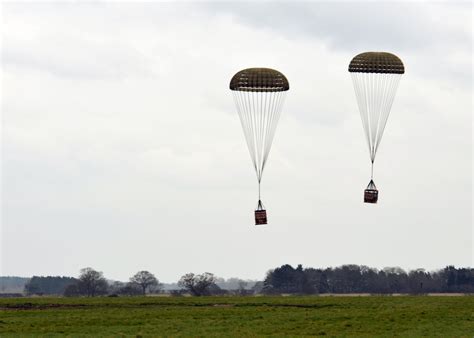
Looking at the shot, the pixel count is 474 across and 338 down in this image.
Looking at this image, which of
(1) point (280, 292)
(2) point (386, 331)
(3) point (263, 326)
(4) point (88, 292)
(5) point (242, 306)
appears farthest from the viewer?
(1) point (280, 292)

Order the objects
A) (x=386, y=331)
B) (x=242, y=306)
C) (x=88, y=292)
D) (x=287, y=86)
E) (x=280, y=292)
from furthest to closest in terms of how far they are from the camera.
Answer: (x=280, y=292) → (x=88, y=292) → (x=242, y=306) → (x=287, y=86) → (x=386, y=331)

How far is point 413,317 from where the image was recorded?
5806 centimetres

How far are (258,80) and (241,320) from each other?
1518cm

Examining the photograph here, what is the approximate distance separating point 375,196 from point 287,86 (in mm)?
8833

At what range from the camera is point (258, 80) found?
184 feet

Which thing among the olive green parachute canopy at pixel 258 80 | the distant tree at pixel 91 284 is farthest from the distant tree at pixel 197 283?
the olive green parachute canopy at pixel 258 80

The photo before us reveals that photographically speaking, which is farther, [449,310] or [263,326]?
[449,310]

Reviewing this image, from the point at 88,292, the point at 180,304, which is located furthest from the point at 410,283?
the point at 180,304

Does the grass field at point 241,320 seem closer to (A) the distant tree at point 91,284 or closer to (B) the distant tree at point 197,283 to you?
(B) the distant tree at point 197,283

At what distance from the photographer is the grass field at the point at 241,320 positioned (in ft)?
164

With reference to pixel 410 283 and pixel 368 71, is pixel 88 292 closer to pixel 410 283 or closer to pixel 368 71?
pixel 410 283

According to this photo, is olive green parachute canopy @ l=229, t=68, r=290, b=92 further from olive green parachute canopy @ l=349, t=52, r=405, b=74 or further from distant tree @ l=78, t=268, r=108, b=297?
distant tree @ l=78, t=268, r=108, b=297

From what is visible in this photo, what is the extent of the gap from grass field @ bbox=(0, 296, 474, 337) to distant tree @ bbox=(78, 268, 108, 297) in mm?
104853

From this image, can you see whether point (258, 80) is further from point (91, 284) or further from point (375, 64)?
point (91, 284)
